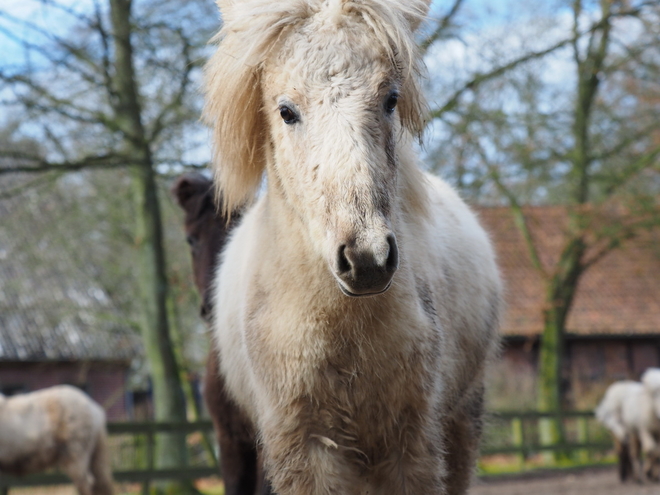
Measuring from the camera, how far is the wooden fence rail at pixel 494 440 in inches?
399

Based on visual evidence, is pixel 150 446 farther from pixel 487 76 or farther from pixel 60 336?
pixel 60 336

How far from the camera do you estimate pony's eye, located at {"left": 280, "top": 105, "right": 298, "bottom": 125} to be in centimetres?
286

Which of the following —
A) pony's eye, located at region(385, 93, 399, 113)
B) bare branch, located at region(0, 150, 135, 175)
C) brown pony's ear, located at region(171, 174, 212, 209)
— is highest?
bare branch, located at region(0, 150, 135, 175)

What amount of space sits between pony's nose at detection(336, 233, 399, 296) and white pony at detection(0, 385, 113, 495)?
8618 mm

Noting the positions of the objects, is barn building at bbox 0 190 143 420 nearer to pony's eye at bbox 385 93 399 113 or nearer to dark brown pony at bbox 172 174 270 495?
dark brown pony at bbox 172 174 270 495

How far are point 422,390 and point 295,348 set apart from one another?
0.55 m

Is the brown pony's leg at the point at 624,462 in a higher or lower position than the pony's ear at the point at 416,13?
lower

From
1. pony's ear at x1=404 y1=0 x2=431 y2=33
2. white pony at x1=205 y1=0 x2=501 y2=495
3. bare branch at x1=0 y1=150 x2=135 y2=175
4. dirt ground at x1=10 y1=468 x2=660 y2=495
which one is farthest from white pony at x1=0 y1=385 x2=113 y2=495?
pony's ear at x1=404 y1=0 x2=431 y2=33

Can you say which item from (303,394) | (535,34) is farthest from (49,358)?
(303,394)

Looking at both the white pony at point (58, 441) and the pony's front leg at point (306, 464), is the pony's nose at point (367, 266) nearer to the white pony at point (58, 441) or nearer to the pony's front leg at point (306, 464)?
the pony's front leg at point (306, 464)

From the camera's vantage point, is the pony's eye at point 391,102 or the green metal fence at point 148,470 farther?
the green metal fence at point 148,470

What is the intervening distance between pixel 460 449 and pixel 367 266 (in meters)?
2.15

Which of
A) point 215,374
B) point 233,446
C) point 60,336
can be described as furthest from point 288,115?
point 60,336

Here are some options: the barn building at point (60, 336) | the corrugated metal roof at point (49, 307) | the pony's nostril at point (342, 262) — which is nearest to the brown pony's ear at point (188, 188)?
the pony's nostril at point (342, 262)
